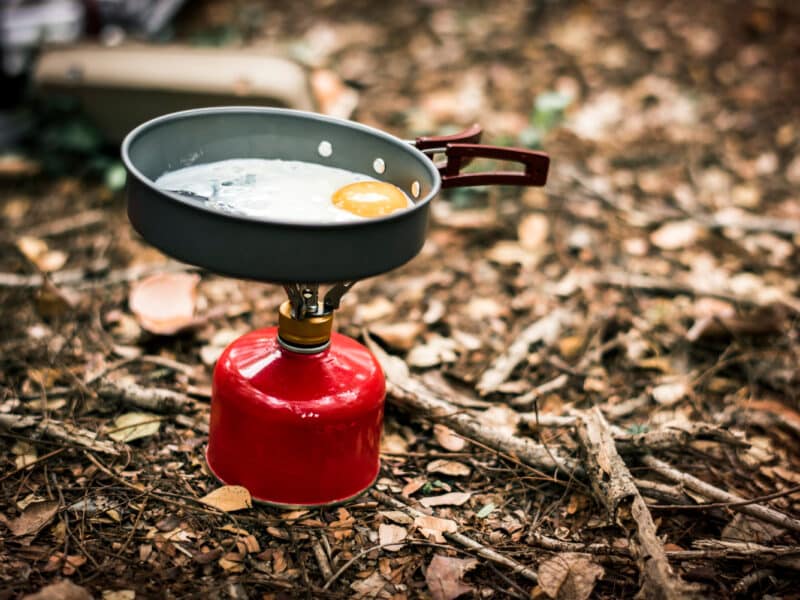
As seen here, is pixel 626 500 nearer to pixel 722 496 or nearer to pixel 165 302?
pixel 722 496

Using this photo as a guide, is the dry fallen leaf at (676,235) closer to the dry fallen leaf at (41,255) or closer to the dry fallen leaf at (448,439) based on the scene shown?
the dry fallen leaf at (448,439)

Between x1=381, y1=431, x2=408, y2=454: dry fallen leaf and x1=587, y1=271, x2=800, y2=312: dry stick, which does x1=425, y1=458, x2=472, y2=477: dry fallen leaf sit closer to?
x1=381, y1=431, x2=408, y2=454: dry fallen leaf

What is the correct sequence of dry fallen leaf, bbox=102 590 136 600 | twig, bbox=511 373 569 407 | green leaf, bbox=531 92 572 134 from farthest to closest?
green leaf, bbox=531 92 572 134
twig, bbox=511 373 569 407
dry fallen leaf, bbox=102 590 136 600

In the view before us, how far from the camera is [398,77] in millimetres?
3994

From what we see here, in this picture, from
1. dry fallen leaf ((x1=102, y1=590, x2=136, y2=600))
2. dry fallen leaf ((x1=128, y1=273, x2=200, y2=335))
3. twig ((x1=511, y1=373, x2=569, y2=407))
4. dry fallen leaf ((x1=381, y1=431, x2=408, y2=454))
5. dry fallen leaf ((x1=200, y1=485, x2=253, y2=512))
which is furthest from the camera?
dry fallen leaf ((x1=128, y1=273, x2=200, y2=335))

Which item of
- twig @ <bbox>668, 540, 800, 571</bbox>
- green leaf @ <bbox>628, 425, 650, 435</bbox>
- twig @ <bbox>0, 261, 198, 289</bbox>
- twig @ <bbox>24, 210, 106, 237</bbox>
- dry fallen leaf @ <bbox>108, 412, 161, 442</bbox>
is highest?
twig @ <bbox>24, 210, 106, 237</bbox>

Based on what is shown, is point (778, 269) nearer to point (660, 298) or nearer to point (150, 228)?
point (660, 298)

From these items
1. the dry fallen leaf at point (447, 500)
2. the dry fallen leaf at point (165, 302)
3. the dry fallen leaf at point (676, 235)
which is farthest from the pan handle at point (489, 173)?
the dry fallen leaf at point (676, 235)

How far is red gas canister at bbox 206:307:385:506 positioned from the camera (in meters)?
1.62

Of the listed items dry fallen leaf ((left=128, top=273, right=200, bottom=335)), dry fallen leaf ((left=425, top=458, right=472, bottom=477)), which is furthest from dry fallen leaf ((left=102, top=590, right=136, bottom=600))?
dry fallen leaf ((left=128, top=273, right=200, bottom=335))

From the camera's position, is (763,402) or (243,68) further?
(243,68)

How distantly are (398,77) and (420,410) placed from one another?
2.41 m

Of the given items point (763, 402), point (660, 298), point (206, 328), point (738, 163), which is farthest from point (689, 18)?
point (206, 328)

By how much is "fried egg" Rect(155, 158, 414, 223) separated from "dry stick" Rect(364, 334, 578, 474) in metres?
0.54
